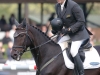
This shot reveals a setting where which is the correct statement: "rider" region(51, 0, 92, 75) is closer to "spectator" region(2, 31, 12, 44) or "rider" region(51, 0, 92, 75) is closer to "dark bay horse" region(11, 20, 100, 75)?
Answer: "dark bay horse" region(11, 20, 100, 75)

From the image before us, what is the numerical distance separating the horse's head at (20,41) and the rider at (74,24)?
2.27 feet

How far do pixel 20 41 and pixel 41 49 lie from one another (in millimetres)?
604

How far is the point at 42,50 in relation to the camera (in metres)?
11.5

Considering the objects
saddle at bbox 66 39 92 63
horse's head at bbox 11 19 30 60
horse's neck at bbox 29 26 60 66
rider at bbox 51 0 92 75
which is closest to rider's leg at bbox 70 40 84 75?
rider at bbox 51 0 92 75

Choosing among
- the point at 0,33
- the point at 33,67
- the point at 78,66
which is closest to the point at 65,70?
the point at 78,66

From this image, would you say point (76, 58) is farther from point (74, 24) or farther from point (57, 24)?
point (57, 24)

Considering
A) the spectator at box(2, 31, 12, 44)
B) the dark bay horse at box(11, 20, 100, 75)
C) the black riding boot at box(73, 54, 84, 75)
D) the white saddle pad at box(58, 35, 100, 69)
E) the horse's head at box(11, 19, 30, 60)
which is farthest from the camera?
the spectator at box(2, 31, 12, 44)

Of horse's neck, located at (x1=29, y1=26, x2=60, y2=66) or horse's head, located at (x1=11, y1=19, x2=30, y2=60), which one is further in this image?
horse's neck, located at (x1=29, y1=26, x2=60, y2=66)

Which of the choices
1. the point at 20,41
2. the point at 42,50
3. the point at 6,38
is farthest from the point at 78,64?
the point at 6,38

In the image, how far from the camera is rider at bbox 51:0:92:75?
11422 millimetres

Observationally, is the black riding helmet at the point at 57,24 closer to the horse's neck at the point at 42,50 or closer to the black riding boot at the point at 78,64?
the horse's neck at the point at 42,50

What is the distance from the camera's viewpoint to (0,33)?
25.4 m

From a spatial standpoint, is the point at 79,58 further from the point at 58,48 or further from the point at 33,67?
the point at 33,67

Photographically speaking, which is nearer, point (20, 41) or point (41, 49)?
point (20, 41)
